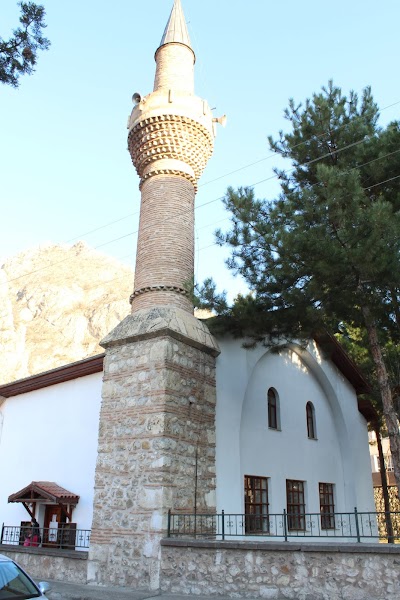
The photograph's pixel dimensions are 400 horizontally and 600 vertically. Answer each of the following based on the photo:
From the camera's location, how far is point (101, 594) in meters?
8.21

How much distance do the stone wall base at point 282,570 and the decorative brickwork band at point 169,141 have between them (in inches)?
328

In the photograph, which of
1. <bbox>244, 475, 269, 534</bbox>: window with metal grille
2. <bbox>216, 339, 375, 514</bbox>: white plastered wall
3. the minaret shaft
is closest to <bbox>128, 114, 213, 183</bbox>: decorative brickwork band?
the minaret shaft

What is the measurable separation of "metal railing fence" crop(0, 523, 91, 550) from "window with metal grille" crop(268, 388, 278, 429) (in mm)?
4873

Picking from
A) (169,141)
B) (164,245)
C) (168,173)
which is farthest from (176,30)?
(164,245)

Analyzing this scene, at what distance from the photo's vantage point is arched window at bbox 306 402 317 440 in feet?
47.6

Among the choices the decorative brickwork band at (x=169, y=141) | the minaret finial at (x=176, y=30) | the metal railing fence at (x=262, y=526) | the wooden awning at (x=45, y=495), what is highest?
the minaret finial at (x=176, y=30)

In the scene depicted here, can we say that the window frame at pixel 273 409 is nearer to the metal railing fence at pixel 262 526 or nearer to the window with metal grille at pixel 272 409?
the window with metal grille at pixel 272 409

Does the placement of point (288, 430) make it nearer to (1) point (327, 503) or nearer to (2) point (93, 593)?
(1) point (327, 503)

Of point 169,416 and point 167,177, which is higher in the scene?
point 167,177

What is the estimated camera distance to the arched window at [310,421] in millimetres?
14508

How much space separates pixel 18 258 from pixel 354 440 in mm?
111912

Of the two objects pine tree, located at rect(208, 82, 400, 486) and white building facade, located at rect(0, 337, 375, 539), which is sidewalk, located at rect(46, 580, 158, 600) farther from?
pine tree, located at rect(208, 82, 400, 486)

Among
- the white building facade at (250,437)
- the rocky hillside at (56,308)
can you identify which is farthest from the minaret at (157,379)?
the rocky hillside at (56,308)

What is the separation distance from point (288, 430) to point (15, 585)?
9002 millimetres
